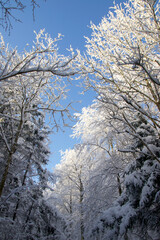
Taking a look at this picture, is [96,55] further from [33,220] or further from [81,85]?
[33,220]

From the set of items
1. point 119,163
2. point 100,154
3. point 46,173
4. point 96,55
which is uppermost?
point 96,55

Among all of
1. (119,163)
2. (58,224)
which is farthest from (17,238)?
(119,163)

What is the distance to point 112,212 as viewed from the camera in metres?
3.80

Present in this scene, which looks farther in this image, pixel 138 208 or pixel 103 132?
pixel 103 132

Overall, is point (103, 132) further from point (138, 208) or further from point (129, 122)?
point (138, 208)

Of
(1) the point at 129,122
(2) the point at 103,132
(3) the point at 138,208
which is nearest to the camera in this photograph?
(3) the point at 138,208

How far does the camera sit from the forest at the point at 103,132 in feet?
11.1

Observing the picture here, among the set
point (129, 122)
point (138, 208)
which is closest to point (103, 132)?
point (129, 122)

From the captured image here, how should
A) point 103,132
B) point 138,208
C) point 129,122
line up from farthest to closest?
point 103,132
point 129,122
point 138,208

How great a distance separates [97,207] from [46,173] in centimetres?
260

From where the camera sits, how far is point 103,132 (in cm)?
817

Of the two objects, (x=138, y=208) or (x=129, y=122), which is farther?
(x=129, y=122)

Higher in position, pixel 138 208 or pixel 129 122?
pixel 129 122

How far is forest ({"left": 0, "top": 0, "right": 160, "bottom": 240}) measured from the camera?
133 inches
